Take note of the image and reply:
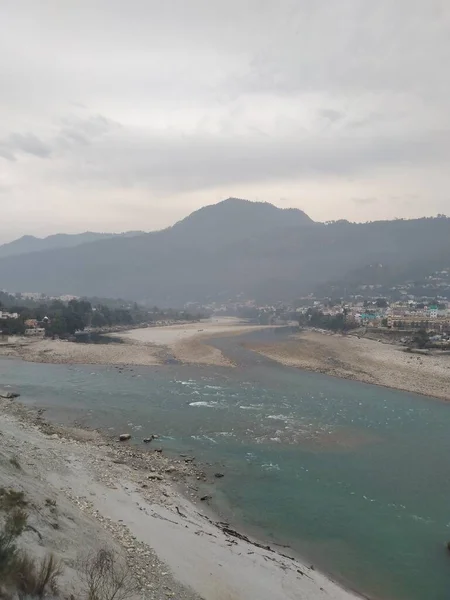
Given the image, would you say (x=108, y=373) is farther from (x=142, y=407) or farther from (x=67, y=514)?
(x=67, y=514)

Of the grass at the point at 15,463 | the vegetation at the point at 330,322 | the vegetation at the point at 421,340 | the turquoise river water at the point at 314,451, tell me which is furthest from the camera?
the vegetation at the point at 330,322

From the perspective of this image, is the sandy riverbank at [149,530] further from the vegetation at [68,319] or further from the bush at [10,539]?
the vegetation at [68,319]

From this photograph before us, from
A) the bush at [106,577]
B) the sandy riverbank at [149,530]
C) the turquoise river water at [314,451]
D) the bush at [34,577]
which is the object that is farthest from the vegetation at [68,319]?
the bush at [34,577]

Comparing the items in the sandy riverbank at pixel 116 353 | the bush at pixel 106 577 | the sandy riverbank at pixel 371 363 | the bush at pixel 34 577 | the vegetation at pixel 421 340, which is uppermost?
the bush at pixel 34 577

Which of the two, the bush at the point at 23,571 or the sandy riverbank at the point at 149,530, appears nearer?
the bush at the point at 23,571

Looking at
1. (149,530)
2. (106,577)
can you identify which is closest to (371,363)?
(149,530)

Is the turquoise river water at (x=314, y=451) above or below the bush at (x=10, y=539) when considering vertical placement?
below
